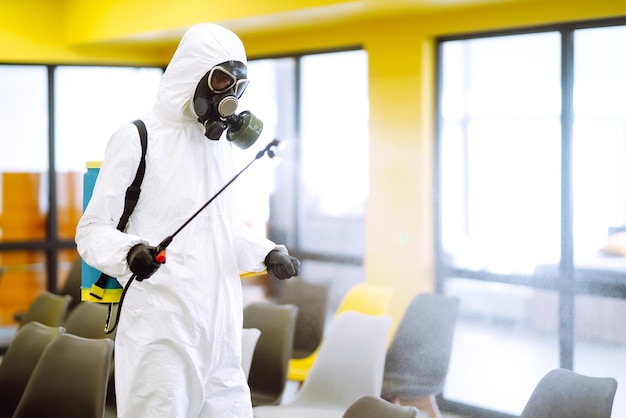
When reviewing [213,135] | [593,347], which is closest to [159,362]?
[213,135]

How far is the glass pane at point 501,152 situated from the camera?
4.06m

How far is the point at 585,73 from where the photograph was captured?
391 cm

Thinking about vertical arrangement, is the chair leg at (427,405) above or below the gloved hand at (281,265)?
below

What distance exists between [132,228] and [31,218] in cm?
402

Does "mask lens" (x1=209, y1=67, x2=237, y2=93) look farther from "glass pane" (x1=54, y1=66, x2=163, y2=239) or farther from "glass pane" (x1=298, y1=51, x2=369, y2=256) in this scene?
"glass pane" (x1=54, y1=66, x2=163, y2=239)

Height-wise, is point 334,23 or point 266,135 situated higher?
point 334,23

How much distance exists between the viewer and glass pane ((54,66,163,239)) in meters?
6.01

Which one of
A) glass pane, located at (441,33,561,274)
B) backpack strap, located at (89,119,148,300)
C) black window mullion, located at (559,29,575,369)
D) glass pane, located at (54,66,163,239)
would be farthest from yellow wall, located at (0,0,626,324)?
backpack strap, located at (89,119,148,300)

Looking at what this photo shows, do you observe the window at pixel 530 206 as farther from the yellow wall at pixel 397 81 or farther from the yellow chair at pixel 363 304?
the yellow chair at pixel 363 304

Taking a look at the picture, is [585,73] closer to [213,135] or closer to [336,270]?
[336,270]

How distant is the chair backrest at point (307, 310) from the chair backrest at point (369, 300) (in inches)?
9.8

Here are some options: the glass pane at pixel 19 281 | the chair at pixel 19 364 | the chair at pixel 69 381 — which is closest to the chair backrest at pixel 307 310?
the chair at pixel 19 364

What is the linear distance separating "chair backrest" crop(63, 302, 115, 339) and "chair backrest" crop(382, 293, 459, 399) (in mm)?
1278

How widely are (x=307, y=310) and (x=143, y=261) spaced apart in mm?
2439
